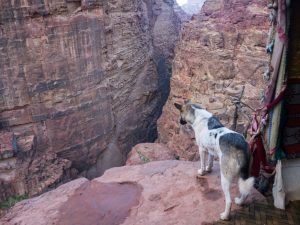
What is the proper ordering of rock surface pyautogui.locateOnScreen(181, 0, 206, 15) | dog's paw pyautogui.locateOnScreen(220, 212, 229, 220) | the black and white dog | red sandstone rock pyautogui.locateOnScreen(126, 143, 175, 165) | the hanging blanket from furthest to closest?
rock surface pyautogui.locateOnScreen(181, 0, 206, 15) < red sandstone rock pyautogui.locateOnScreen(126, 143, 175, 165) < dog's paw pyautogui.locateOnScreen(220, 212, 229, 220) < the hanging blanket < the black and white dog

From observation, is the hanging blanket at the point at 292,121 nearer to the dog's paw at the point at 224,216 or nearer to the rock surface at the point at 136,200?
the rock surface at the point at 136,200

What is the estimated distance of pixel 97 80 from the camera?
15406 mm

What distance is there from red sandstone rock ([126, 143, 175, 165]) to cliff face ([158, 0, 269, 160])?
120cm

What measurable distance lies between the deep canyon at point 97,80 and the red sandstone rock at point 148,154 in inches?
16.5

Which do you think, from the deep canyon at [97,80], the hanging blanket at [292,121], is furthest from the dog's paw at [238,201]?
the deep canyon at [97,80]

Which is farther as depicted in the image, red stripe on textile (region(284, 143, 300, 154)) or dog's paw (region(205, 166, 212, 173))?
dog's paw (region(205, 166, 212, 173))

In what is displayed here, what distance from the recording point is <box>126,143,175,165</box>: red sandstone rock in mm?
14258

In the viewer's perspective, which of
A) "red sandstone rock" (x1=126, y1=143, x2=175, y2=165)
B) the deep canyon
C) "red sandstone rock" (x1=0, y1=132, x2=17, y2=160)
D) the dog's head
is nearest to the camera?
the dog's head

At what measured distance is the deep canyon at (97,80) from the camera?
41.8 ft

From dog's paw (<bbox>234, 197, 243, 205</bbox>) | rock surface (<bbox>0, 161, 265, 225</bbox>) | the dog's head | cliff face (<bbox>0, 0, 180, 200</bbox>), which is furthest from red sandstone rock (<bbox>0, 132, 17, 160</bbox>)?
dog's paw (<bbox>234, 197, 243, 205</bbox>)

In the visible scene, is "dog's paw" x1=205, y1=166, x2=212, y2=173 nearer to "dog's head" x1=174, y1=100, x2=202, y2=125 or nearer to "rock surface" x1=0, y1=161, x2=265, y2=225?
"rock surface" x1=0, y1=161, x2=265, y2=225

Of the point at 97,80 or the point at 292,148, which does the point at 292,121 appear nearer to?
the point at 292,148

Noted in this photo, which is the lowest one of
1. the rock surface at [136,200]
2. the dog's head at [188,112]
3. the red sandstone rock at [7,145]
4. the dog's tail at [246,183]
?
the red sandstone rock at [7,145]

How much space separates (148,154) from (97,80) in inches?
159
